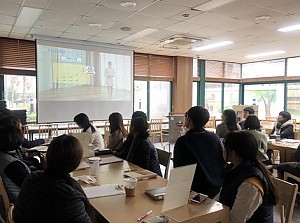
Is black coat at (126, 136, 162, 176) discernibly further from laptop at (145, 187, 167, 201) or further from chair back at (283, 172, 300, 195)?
chair back at (283, 172, 300, 195)

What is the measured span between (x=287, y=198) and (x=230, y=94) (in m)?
8.99

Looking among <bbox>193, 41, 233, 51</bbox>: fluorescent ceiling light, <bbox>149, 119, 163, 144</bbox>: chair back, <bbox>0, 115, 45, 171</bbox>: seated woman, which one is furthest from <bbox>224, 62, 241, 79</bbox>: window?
<bbox>0, 115, 45, 171</bbox>: seated woman

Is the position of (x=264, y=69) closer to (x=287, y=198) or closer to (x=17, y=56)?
(x=17, y=56)

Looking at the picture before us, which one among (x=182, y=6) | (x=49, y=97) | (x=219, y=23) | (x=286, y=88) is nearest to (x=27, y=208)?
(x=182, y=6)

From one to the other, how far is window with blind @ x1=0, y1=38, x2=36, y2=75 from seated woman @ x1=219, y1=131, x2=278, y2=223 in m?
6.13

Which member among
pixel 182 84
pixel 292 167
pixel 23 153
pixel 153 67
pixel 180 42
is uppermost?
pixel 180 42

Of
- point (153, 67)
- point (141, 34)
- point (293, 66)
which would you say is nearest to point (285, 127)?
point (141, 34)

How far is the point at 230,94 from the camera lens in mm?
10461

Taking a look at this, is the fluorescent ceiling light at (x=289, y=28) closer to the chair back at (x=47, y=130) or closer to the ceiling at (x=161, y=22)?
the ceiling at (x=161, y=22)

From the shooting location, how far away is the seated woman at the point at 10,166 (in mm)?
1954

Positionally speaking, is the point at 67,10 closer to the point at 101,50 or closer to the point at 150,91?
the point at 101,50

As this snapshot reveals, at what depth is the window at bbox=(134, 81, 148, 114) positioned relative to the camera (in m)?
8.58

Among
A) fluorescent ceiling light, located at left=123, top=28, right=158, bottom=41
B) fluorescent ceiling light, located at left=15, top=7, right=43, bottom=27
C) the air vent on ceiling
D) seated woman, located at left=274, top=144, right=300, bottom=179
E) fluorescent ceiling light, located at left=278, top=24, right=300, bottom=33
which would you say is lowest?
seated woman, located at left=274, top=144, right=300, bottom=179

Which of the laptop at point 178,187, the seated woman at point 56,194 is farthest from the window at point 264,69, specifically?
the seated woman at point 56,194
